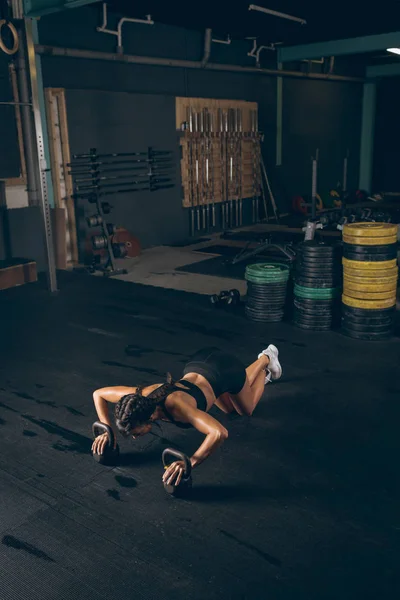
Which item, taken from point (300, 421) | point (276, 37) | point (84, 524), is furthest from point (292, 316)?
point (276, 37)

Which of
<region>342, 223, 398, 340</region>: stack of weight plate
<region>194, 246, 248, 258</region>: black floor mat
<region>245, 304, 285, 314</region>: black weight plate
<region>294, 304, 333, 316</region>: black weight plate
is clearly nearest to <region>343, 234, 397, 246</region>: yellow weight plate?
<region>342, 223, 398, 340</region>: stack of weight plate

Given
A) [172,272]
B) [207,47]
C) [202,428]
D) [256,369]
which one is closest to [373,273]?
[256,369]

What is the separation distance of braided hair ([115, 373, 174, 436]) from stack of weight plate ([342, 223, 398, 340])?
2.60 metres

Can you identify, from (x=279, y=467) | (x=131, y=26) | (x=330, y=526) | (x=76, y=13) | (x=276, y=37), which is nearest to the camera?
(x=330, y=526)

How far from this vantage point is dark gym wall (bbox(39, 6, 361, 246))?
7.52 meters

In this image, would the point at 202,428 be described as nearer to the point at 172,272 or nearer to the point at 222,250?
the point at 172,272

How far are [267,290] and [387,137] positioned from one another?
1078cm

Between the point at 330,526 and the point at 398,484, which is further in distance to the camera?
the point at 398,484

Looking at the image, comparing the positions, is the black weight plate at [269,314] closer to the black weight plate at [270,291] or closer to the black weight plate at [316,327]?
the black weight plate at [270,291]

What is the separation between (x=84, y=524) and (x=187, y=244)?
689 cm

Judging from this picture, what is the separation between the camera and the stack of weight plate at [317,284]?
4.84m

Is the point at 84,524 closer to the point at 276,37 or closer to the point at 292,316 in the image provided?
the point at 292,316

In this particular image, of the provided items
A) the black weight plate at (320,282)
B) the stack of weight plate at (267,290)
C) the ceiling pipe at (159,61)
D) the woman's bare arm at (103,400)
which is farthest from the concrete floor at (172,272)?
the woman's bare arm at (103,400)

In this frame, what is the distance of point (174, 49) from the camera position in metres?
8.86
